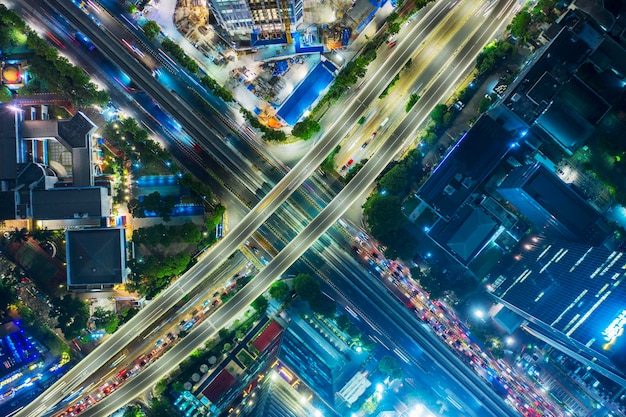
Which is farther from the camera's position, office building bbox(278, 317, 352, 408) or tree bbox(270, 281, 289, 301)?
tree bbox(270, 281, 289, 301)

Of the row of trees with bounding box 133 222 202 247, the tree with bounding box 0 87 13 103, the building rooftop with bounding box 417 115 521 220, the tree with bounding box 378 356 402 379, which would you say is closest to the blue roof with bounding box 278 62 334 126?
the building rooftop with bounding box 417 115 521 220

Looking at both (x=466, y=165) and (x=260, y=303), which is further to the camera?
(x=260, y=303)

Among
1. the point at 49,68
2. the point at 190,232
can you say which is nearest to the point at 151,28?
the point at 49,68

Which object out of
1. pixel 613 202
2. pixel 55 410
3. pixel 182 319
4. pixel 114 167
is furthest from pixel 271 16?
pixel 55 410

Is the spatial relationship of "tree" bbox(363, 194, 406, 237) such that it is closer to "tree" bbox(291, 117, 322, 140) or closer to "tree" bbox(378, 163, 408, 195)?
"tree" bbox(378, 163, 408, 195)

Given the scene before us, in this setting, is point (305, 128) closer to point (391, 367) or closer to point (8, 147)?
point (391, 367)

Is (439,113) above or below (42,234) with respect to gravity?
above
